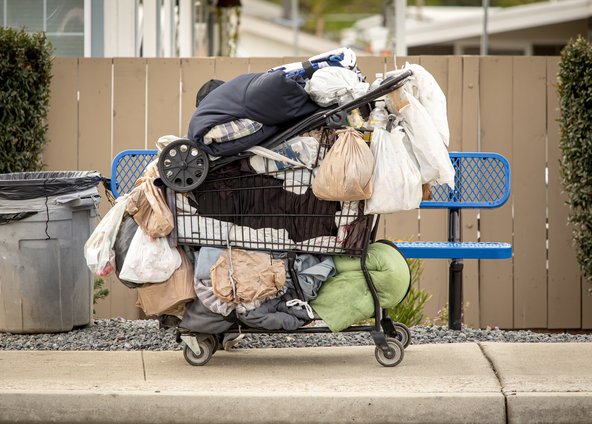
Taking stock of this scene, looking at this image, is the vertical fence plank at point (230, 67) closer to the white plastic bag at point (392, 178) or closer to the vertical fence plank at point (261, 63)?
the vertical fence plank at point (261, 63)

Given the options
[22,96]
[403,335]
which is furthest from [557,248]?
[22,96]

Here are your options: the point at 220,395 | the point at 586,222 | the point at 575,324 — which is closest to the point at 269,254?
the point at 220,395

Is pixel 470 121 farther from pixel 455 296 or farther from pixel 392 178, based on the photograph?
pixel 392 178

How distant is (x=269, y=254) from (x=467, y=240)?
3396mm

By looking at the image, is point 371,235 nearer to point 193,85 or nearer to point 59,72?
point 193,85

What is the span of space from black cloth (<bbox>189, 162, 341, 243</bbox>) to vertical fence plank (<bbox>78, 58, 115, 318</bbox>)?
10.3ft

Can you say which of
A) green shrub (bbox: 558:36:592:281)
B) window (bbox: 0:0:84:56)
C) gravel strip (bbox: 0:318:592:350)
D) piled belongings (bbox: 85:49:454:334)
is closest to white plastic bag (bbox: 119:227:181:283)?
piled belongings (bbox: 85:49:454:334)

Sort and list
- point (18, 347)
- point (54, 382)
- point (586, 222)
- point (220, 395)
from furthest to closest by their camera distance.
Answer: point (586, 222) → point (18, 347) → point (54, 382) → point (220, 395)

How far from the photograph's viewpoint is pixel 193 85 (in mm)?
8742

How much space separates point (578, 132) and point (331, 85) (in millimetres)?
2919

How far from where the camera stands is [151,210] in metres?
5.73

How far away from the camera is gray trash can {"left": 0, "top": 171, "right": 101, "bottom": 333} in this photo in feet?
22.3

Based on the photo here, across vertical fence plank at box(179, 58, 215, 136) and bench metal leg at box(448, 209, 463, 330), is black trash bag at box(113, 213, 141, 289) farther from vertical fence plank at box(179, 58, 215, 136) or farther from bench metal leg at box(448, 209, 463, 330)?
vertical fence plank at box(179, 58, 215, 136)

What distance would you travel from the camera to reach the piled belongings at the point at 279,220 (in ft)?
18.5
